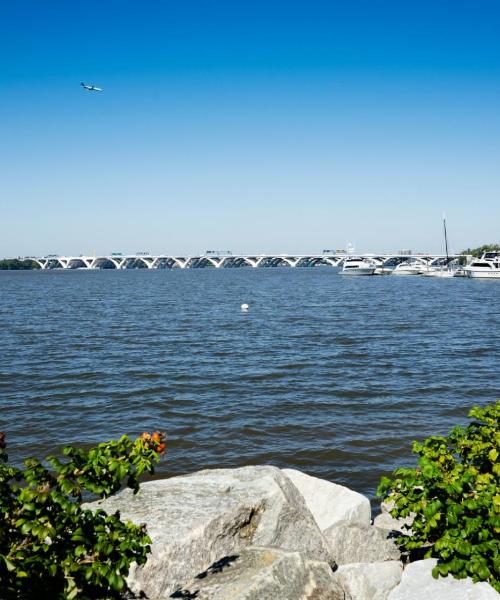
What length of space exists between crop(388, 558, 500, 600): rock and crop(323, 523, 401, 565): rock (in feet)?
7.03

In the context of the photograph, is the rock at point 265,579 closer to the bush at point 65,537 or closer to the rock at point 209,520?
the rock at point 209,520

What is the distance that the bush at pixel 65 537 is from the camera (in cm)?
425

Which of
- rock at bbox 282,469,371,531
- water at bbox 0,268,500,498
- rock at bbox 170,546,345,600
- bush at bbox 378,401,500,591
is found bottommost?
water at bbox 0,268,500,498

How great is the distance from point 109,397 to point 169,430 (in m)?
4.89

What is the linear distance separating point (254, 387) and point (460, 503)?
16.1 meters

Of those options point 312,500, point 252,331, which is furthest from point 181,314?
point 312,500

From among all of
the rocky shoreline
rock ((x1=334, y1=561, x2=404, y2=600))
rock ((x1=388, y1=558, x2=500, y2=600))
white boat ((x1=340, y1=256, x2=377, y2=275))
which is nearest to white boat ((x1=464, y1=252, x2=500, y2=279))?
white boat ((x1=340, y1=256, x2=377, y2=275))

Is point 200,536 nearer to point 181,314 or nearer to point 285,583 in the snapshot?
point 285,583

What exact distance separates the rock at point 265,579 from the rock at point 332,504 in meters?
2.98

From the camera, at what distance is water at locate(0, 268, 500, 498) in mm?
15719

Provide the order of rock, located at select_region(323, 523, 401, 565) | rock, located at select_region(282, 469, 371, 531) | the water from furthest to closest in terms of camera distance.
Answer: the water < rock, located at select_region(282, 469, 371, 531) < rock, located at select_region(323, 523, 401, 565)

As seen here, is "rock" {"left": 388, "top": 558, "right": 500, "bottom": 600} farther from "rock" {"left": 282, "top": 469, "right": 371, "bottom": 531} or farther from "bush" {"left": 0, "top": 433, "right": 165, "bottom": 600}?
"bush" {"left": 0, "top": 433, "right": 165, "bottom": 600}

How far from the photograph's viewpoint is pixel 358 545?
8500mm

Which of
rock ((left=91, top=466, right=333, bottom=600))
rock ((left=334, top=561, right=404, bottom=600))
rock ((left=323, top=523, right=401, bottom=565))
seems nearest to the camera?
rock ((left=91, top=466, right=333, bottom=600))
